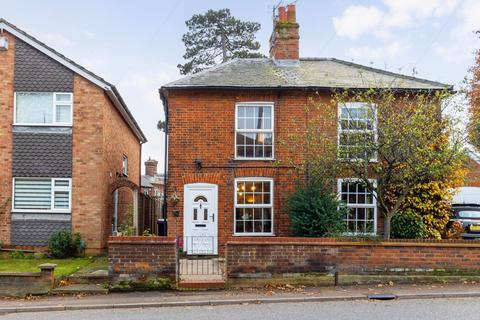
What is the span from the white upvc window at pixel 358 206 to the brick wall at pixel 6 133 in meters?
10.8

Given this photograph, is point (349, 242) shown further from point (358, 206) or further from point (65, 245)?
point (65, 245)

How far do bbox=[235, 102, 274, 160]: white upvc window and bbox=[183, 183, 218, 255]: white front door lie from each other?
1.56m

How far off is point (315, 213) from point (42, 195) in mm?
9051

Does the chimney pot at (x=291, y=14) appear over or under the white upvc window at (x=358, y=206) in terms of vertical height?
over

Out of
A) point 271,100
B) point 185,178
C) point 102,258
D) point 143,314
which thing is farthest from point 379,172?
point 102,258

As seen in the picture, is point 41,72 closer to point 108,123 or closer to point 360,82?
point 108,123

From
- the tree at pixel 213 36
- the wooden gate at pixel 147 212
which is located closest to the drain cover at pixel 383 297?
the wooden gate at pixel 147 212

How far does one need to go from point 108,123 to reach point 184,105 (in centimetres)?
359

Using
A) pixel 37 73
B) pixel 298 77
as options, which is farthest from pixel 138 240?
pixel 37 73

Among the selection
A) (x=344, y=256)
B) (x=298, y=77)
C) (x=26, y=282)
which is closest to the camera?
(x=26, y=282)

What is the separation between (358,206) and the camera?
17.1 metres

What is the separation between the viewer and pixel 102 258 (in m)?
16.8

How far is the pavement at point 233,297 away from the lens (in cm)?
1087

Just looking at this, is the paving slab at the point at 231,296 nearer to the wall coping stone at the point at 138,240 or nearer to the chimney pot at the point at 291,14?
the wall coping stone at the point at 138,240
